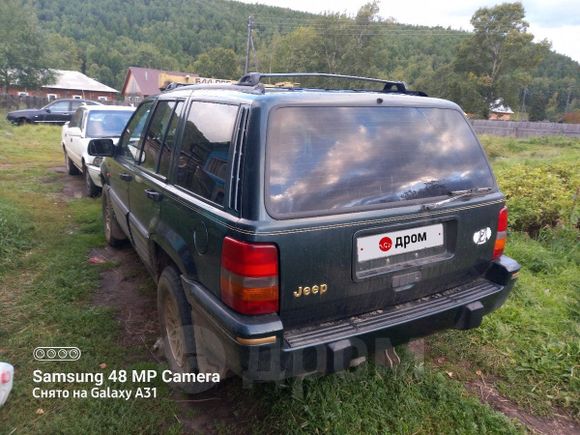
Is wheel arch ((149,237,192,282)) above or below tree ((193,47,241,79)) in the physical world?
below

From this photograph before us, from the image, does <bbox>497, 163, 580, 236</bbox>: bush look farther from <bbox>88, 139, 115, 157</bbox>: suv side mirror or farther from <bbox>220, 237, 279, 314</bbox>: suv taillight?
<bbox>88, 139, 115, 157</bbox>: suv side mirror

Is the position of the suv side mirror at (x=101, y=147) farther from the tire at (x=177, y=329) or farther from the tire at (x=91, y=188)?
the tire at (x=91, y=188)

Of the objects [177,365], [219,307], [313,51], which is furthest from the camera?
[313,51]

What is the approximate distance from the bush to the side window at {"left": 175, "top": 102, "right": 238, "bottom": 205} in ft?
14.2

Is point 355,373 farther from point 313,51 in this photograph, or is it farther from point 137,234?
point 313,51

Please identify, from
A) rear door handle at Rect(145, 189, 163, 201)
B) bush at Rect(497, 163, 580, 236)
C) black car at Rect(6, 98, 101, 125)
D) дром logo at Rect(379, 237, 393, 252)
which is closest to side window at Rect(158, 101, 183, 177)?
rear door handle at Rect(145, 189, 163, 201)

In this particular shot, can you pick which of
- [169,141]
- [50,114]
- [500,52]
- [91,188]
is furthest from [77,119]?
[500,52]

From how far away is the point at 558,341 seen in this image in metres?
3.30

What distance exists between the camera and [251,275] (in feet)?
6.28

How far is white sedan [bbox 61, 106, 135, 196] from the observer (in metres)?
7.05

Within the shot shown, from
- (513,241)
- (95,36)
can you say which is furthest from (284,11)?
(513,241)

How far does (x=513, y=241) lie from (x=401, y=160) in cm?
344

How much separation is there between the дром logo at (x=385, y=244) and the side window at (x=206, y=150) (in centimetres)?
84

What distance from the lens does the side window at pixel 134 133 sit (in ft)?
12.1
